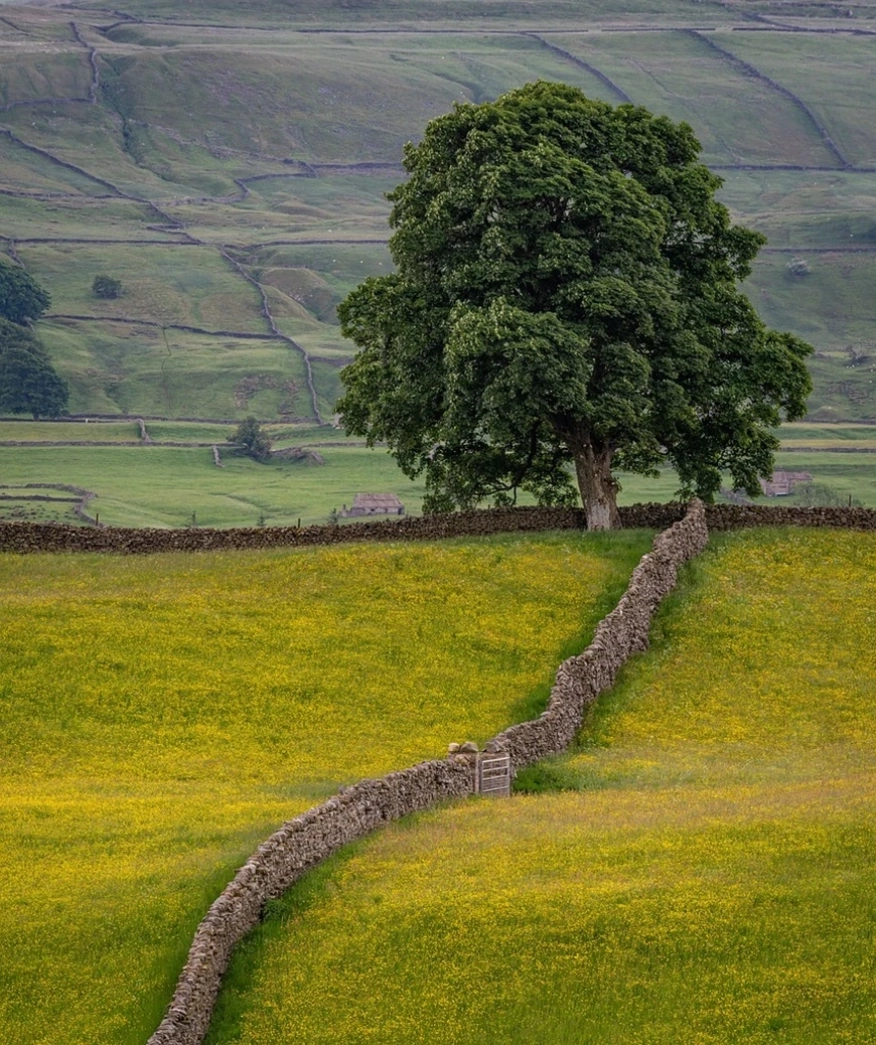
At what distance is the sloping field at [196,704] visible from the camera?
32562mm

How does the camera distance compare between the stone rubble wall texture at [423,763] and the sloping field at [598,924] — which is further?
the stone rubble wall texture at [423,763]

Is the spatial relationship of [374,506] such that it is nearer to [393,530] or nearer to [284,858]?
[393,530]

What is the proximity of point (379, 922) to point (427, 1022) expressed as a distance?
3395 mm

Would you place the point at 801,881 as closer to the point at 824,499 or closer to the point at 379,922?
the point at 379,922

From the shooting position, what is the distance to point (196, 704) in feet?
166

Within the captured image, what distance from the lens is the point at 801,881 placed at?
106ft

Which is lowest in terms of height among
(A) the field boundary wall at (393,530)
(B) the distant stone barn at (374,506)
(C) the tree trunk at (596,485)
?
(B) the distant stone barn at (374,506)

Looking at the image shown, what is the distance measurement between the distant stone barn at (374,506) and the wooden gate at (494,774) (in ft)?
432

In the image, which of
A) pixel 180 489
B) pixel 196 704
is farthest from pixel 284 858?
pixel 180 489

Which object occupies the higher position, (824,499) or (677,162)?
(677,162)

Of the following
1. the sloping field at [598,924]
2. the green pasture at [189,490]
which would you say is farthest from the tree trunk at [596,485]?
the green pasture at [189,490]

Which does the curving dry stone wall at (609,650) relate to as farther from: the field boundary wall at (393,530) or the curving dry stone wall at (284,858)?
the curving dry stone wall at (284,858)

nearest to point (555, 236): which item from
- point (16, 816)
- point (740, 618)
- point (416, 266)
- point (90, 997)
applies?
point (416, 266)

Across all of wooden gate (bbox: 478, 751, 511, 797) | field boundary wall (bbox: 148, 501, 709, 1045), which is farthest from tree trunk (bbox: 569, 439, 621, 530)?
wooden gate (bbox: 478, 751, 511, 797)
